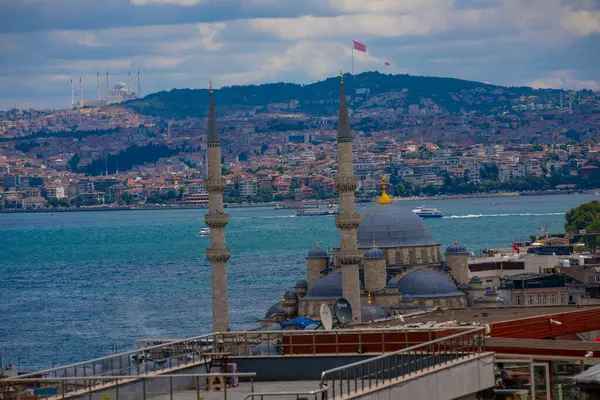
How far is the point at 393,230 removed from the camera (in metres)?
52.0

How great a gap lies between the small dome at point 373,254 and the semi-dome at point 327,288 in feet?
4.02

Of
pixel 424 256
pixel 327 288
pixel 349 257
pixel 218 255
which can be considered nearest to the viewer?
pixel 218 255

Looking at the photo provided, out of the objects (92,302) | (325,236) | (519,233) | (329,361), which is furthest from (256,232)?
(329,361)

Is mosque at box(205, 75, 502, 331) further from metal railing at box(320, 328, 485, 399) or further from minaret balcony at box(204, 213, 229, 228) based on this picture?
metal railing at box(320, 328, 485, 399)

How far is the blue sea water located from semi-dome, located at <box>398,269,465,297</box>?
480 inches

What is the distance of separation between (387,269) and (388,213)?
2637mm

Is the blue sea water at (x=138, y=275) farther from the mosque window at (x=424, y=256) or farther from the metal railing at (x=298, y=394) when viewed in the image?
the metal railing at (x=298, y=394)

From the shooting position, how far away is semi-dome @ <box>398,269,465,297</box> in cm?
4894

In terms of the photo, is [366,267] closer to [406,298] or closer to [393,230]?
[406,298]

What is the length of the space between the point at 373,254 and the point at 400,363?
116ft

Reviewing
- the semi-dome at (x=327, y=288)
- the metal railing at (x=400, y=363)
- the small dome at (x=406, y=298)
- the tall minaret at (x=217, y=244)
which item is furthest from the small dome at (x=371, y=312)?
the metal railing at (x=400, y=363)

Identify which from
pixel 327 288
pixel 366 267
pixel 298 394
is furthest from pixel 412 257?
pixel 298 394

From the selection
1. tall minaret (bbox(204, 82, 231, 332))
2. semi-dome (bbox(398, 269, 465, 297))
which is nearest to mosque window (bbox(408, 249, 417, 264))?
semi-dome (bbox(398, 269, 465, 297))

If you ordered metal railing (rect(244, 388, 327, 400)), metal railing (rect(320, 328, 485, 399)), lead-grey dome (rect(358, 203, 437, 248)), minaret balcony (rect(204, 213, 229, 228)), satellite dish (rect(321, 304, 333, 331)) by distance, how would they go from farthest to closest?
lead-grey dome (rect(358, 203, 437, 248)) → minaret balcony (rect(204, 213, 229, 228)) → satellite dish (rect(321, 304, 333, 331)) → metal railing (rect(320, 328, 485, 399)) → metal railing (rect(244, 388, 327, 400))
